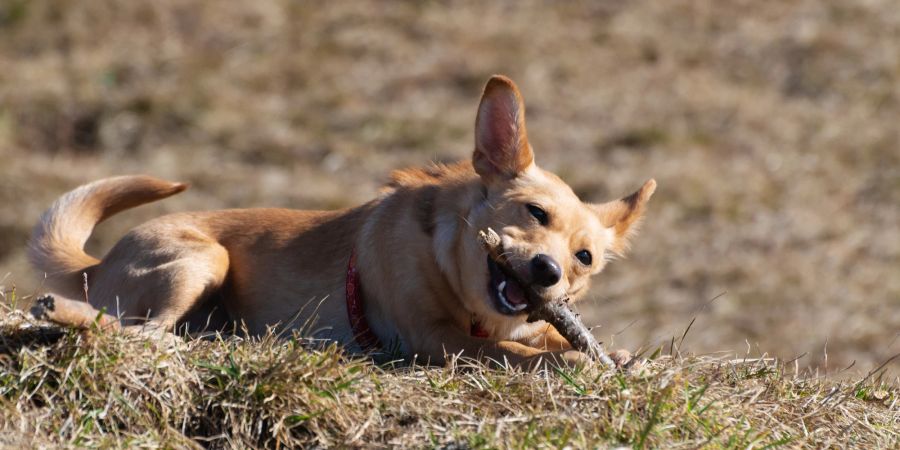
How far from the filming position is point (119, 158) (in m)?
10.5

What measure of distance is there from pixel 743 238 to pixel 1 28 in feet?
26.9

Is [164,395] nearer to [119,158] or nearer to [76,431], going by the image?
[76,431]

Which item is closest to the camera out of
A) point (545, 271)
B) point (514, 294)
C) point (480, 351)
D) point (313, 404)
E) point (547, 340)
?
point (313, 404)

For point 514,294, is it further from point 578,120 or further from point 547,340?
point 578,120

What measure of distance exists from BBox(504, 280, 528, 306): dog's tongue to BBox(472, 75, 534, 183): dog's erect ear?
2.12 ft

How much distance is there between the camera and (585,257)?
4539 mm

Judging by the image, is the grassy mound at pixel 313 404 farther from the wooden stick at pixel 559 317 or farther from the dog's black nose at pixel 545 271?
the dog's black nose at pixel 545 271

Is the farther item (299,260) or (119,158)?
(119,158)

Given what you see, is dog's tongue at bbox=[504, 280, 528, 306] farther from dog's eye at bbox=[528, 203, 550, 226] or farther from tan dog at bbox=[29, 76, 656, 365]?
dog's eye at bbox=[528, 203, 550, 226]

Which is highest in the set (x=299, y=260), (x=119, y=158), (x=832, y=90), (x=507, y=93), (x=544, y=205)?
(x=832, y=90)

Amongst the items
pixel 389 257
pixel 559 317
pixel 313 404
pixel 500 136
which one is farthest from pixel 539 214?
pixel 313 404

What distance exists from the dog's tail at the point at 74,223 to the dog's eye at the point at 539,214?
166 cm

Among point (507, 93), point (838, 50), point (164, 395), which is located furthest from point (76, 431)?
point (838, 50)

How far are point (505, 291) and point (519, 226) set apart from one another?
31 centimetres
